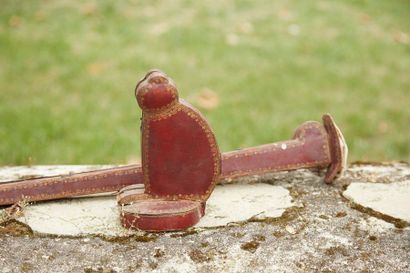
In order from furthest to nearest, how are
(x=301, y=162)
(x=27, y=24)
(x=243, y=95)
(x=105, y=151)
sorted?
1. (x=27, y=24)
2. (x=243, y=95)
3. (x=105, y=151)
4. (x=301, y=162)

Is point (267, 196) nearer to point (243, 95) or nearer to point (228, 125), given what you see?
point (228, 125)

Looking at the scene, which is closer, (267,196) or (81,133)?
(267,196)

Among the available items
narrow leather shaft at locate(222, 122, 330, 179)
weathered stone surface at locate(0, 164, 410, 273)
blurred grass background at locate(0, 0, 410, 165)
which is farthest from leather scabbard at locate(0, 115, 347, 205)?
blurred grass background at locate(0, 0, 410, 165)

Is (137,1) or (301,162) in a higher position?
(137,1)

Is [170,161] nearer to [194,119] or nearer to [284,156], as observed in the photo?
[194,119]

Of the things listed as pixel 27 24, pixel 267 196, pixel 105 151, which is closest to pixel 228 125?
pixel 105 151

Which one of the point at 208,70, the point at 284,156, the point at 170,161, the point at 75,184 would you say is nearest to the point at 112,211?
the point at 75,184
